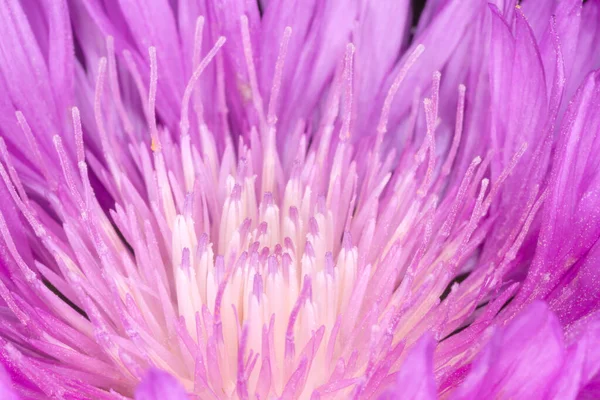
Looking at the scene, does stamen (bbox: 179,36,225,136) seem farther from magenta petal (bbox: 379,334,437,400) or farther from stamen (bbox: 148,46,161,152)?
magenta petal (bbox: 379,334,437,400)

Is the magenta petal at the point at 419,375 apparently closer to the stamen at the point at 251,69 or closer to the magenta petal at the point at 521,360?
the magenta petal at the point at 521,360

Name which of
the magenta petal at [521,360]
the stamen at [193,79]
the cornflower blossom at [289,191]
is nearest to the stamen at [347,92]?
the cornflower blossom at [289,191]

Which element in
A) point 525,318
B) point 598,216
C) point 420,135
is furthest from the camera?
point 420,135

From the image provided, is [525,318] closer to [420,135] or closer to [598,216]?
[598,216]

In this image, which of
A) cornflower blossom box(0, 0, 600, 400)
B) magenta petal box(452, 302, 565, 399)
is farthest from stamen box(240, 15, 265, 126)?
magenta petal box(452, 302, 565, 399)

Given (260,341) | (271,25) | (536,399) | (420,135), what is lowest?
(536,399)

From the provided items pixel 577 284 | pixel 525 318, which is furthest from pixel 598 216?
pixel 525 318
